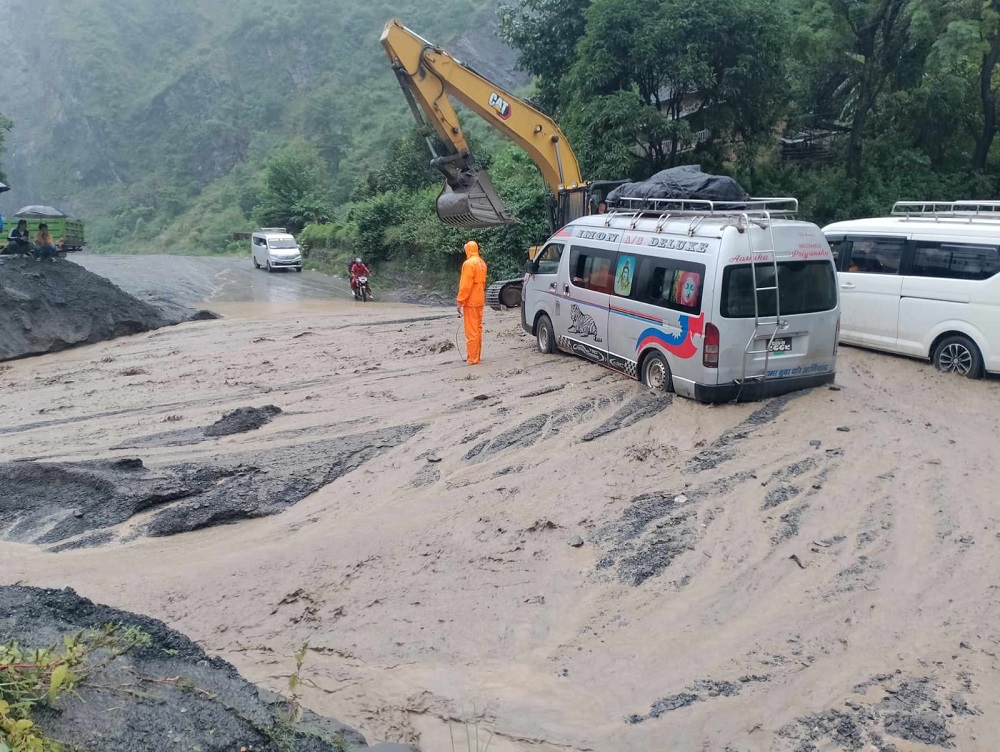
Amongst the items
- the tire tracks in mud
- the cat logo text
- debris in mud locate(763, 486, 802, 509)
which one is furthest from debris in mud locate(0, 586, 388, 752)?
the cat logo text

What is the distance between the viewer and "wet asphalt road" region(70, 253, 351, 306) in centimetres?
2555

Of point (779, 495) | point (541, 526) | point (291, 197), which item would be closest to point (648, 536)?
A: point (541, 526)

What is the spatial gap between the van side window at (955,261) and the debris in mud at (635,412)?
4.25 meters

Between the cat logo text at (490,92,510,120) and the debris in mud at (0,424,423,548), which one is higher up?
the cat logo text at (490,92,510,120)

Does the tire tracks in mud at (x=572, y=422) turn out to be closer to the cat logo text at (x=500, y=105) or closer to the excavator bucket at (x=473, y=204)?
the excavator bucket at (x=473, y=204)

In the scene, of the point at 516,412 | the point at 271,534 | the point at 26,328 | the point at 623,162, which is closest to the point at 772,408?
the point at 516,412

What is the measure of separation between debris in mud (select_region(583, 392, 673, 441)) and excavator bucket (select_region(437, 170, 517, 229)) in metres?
6.80

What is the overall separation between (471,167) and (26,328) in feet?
31.7

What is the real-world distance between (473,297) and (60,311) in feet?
34.5

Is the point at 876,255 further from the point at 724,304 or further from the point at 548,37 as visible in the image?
the point at 548,37

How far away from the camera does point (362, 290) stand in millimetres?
25062

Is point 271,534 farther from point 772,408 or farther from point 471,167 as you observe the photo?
point 471,167

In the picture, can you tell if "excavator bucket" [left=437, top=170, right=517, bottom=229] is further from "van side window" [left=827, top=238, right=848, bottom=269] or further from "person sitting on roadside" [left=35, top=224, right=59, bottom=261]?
"person sitting on roadside" [left=35, top=224, right=59, bottom=261]

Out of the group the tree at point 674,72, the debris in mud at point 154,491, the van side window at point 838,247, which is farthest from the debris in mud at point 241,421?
the tree at point 674,72
